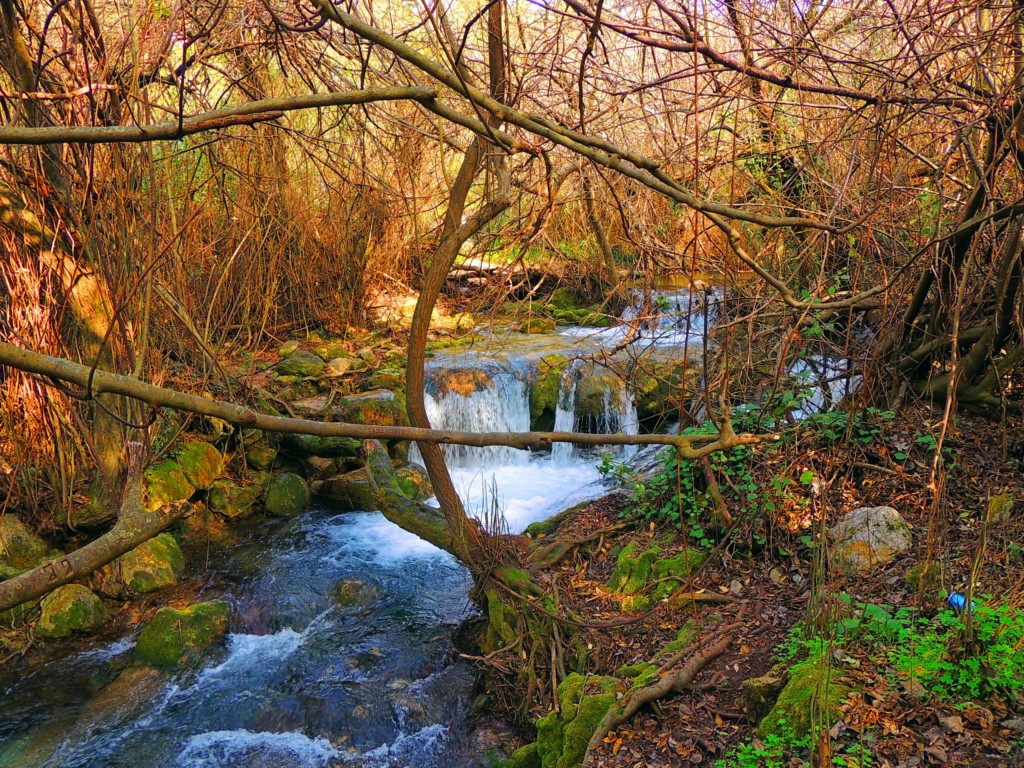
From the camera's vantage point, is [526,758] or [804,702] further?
[526,758]

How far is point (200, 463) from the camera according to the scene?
293 inches

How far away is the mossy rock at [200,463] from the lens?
23.9 feet

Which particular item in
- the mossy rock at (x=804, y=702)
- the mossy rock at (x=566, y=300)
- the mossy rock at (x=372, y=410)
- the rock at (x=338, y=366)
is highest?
the mossy rock at (x=566, y=300)

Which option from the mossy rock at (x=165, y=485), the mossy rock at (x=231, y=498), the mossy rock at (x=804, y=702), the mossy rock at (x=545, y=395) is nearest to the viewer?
the mossy rock at (x=804, y=702)

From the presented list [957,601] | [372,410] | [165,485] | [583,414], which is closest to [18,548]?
[165,485]

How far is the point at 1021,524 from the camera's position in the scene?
408 cm

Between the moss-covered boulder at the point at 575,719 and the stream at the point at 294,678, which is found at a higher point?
the moss-covered boulder at the point at 575,719

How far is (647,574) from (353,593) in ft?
8.47

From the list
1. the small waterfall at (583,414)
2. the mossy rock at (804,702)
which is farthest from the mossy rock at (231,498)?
the mossy rock at (804,702)

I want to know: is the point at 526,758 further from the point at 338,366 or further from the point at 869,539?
the point at 338,366

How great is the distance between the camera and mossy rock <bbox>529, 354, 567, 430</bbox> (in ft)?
31.1

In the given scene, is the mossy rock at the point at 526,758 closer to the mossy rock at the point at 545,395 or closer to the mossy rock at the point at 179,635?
the mossy rock at the point at 179,635

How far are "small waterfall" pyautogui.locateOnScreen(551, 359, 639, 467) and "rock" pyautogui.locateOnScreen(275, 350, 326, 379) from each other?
9.97ft

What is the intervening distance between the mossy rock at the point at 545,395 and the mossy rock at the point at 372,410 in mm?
1725
